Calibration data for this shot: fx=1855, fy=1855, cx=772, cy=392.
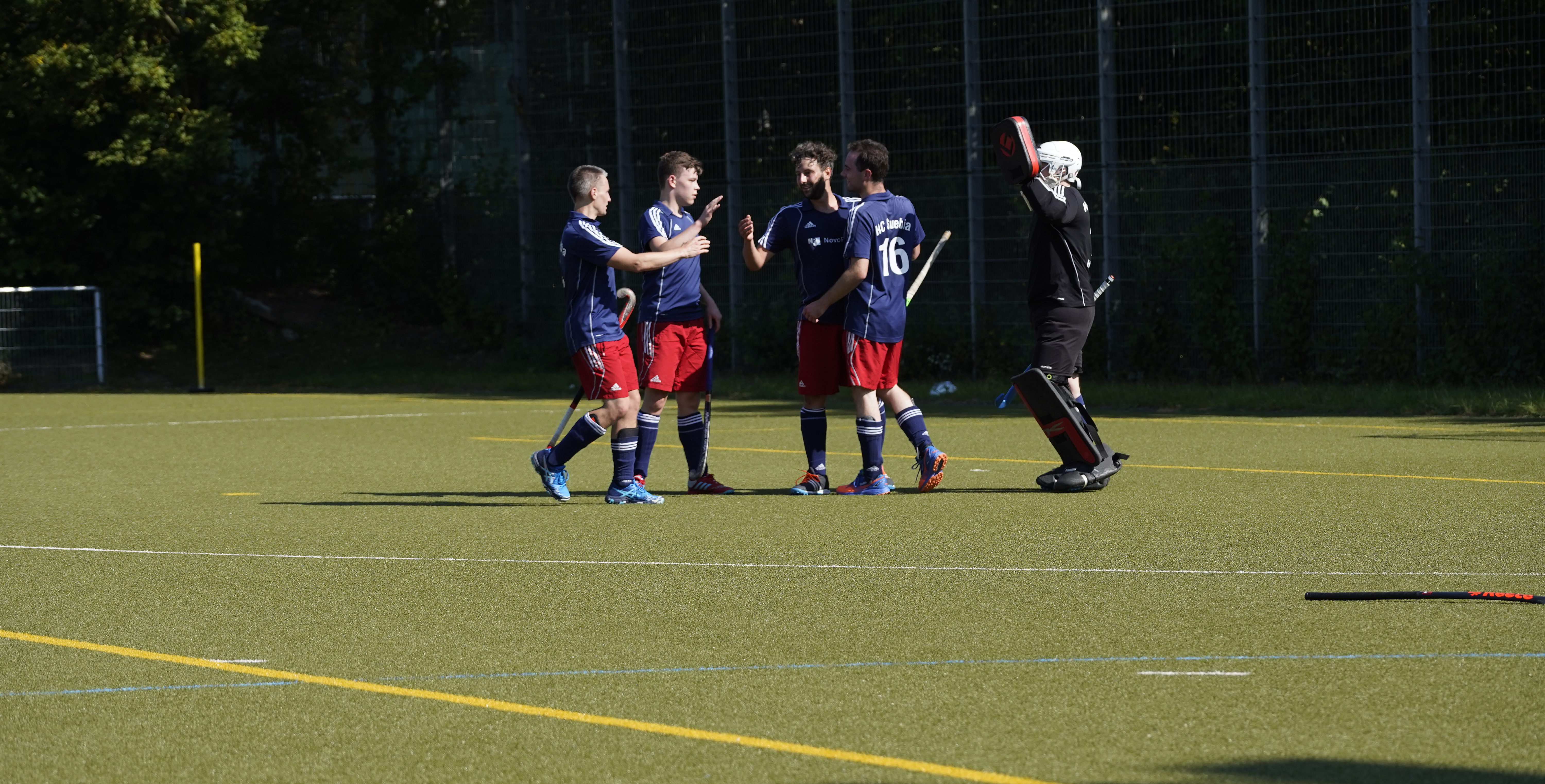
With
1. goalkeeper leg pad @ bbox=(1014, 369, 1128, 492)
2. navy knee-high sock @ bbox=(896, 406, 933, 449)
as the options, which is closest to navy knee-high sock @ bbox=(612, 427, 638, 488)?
navy knee-high sock @ bbox=(896, 406, 933, 449)

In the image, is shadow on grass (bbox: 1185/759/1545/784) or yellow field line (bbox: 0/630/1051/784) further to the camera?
yellow field line (bbox: 0/630/1051/784)

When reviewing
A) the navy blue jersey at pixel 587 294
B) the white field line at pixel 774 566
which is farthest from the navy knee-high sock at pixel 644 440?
the white field line at pixel 774 566

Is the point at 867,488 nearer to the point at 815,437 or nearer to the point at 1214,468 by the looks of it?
the point at 815,437

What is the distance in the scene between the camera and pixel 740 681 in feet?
18.1

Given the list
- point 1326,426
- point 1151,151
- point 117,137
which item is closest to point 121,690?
point 1326,426

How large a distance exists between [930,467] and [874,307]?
3.07ft

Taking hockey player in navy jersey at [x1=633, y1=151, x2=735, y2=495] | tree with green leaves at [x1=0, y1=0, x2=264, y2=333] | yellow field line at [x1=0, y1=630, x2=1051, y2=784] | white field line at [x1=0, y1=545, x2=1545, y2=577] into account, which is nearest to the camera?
yellow field line at [x1=0, y1=630, x2=1051, y2=784]

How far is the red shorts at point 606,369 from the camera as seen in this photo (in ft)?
32.2

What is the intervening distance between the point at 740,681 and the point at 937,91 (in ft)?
53.3

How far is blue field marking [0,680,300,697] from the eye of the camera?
555cm

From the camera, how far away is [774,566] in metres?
7.77

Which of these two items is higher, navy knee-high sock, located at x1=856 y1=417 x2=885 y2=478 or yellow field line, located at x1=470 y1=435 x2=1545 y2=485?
navy knee-high sock, located at x1=856 y1=417 x2=885 y2=478

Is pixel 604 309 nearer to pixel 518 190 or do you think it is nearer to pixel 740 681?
pixel 740 681

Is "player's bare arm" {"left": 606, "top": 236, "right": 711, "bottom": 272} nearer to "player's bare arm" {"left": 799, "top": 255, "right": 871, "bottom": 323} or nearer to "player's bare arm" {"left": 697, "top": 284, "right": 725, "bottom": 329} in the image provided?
"player's bare arm" {"left": 697, "top": 284, "right": 725, "bottom": 329}
